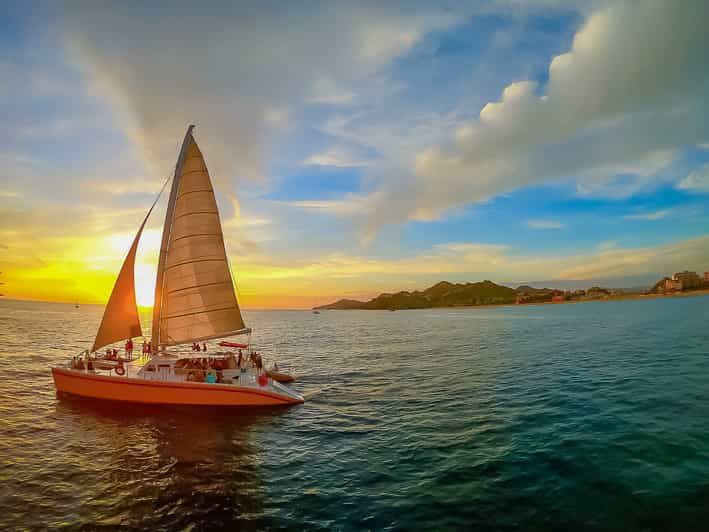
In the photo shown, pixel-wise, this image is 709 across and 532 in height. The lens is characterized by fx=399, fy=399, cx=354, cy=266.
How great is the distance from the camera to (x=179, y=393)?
25.2 meters

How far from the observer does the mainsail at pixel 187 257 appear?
26.7 m

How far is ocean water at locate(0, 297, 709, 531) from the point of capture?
490 inches

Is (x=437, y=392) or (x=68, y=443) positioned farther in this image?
(x=437, y=392)

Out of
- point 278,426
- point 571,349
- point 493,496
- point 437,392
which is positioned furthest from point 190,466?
point 571,349

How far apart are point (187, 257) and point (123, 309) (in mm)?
6254

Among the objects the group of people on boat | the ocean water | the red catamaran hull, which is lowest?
the ocean water

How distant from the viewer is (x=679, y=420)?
20.6 m

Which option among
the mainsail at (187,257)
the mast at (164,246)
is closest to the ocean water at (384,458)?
the mast at (164,246)

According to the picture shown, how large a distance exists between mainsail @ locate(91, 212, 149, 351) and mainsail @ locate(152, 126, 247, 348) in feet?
7.13

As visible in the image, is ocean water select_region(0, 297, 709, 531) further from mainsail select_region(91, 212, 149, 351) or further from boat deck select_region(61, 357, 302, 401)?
mainsail select_region(91, 212, 149, 351)

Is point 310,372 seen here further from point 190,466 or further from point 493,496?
point 493,496

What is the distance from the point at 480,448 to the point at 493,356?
103 ft

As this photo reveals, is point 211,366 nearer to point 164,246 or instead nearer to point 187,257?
point 187,257

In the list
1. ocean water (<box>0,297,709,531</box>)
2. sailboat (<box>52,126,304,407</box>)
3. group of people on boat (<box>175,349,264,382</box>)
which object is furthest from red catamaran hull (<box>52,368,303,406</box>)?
ocean water (<box>0,297,709,531</box>)
